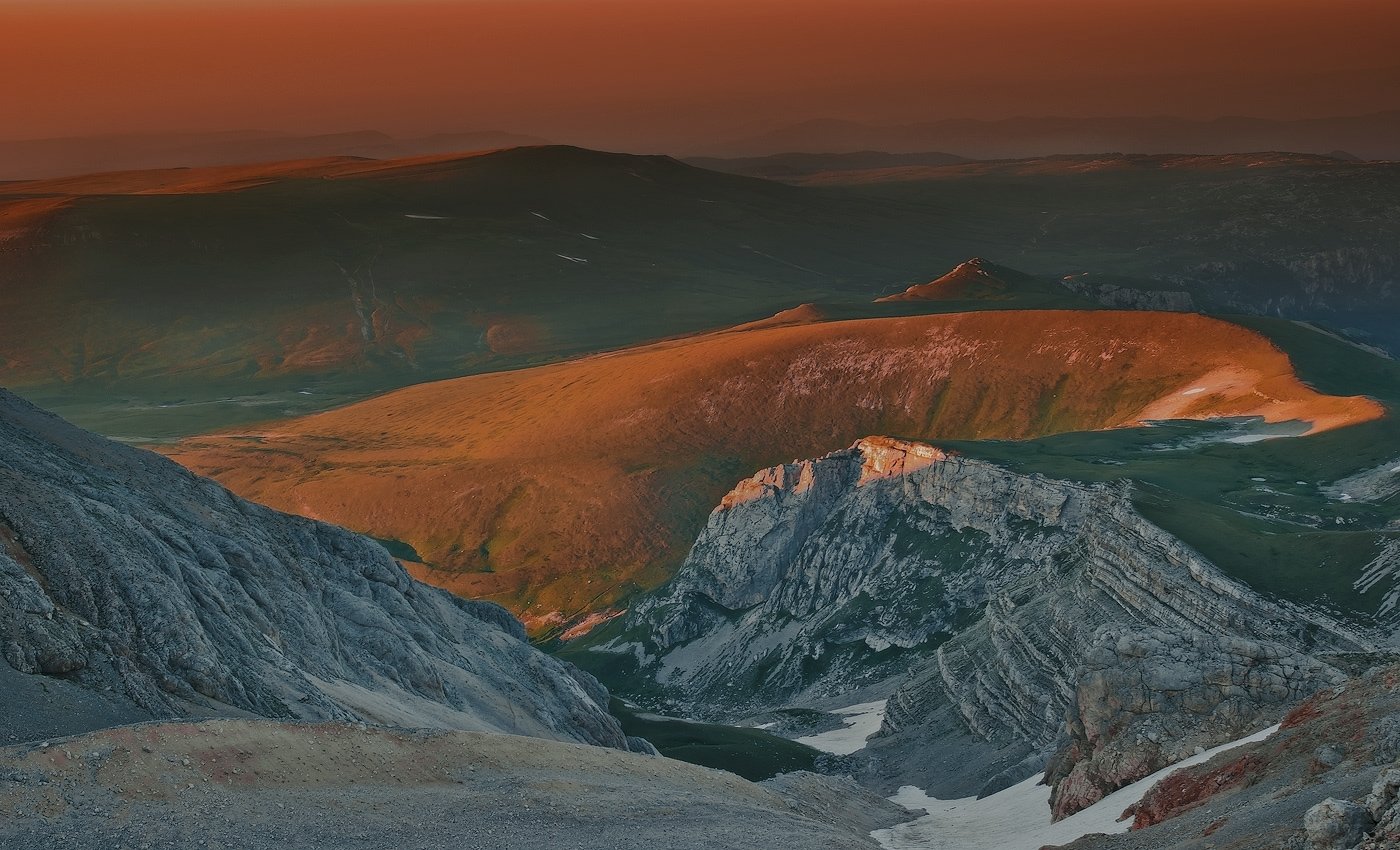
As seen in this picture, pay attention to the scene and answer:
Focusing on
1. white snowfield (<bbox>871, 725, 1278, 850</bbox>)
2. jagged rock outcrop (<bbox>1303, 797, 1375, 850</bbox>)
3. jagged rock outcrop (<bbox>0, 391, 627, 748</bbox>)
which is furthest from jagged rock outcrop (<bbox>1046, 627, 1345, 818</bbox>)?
jagged rock outcrop (<bbox>0, 391, 627, 748</bbox>)

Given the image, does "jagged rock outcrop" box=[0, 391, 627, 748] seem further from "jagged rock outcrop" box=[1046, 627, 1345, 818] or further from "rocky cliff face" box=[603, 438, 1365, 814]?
"jagged rock outcrop" box=[1046, 627, 1345, 818]

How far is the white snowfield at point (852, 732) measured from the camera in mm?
108588

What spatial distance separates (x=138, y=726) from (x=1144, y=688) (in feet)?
131

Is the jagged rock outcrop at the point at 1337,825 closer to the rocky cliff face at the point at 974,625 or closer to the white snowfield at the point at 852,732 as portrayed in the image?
the rocky cliff face at the point at 974,625

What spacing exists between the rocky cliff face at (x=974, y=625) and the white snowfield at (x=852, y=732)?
252cm

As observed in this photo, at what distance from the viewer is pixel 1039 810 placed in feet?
213

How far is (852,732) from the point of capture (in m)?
113

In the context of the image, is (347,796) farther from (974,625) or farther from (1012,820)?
(974,625)

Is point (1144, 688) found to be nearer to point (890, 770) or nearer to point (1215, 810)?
point (1215, 810)

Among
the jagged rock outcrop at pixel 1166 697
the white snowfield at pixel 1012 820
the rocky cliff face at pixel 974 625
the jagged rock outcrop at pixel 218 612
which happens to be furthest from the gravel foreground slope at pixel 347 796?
the rocky cliff face at pixel 974 625

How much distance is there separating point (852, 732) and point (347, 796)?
74.5 metres

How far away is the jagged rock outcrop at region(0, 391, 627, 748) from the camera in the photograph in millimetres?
48469

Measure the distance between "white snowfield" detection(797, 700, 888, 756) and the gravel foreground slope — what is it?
53.3m

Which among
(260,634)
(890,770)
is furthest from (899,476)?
(260,634)
